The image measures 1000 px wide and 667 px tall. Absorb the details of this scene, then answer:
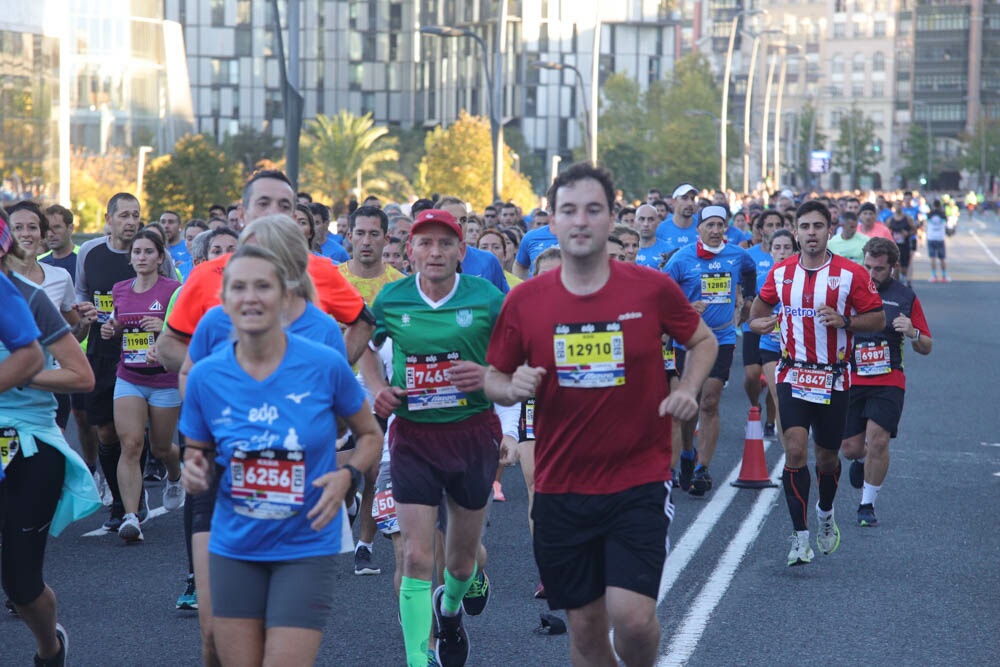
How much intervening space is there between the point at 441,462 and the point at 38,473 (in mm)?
1602

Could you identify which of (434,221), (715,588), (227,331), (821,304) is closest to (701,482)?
(821,304)

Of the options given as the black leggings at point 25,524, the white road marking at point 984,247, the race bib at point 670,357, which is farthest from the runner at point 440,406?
the white road marking at point 984,247

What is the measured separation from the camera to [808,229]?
8.79 m

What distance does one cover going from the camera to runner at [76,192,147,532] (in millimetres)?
9984

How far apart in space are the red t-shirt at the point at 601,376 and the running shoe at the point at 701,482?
19.1 ft

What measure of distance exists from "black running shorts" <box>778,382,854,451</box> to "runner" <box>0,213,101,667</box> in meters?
4.24

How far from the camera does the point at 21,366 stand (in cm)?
524

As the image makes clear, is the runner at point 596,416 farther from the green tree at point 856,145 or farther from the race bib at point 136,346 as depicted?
the green tree at point 856,145

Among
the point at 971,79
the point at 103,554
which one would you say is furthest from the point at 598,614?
the point at 971,79

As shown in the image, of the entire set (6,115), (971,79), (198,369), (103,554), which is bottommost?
(103,554)

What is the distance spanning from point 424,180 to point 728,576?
130ft

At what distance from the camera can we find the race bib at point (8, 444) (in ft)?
19.2

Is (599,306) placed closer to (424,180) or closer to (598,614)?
(598,614)

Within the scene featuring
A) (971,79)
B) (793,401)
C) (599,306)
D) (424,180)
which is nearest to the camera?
(599,306)
